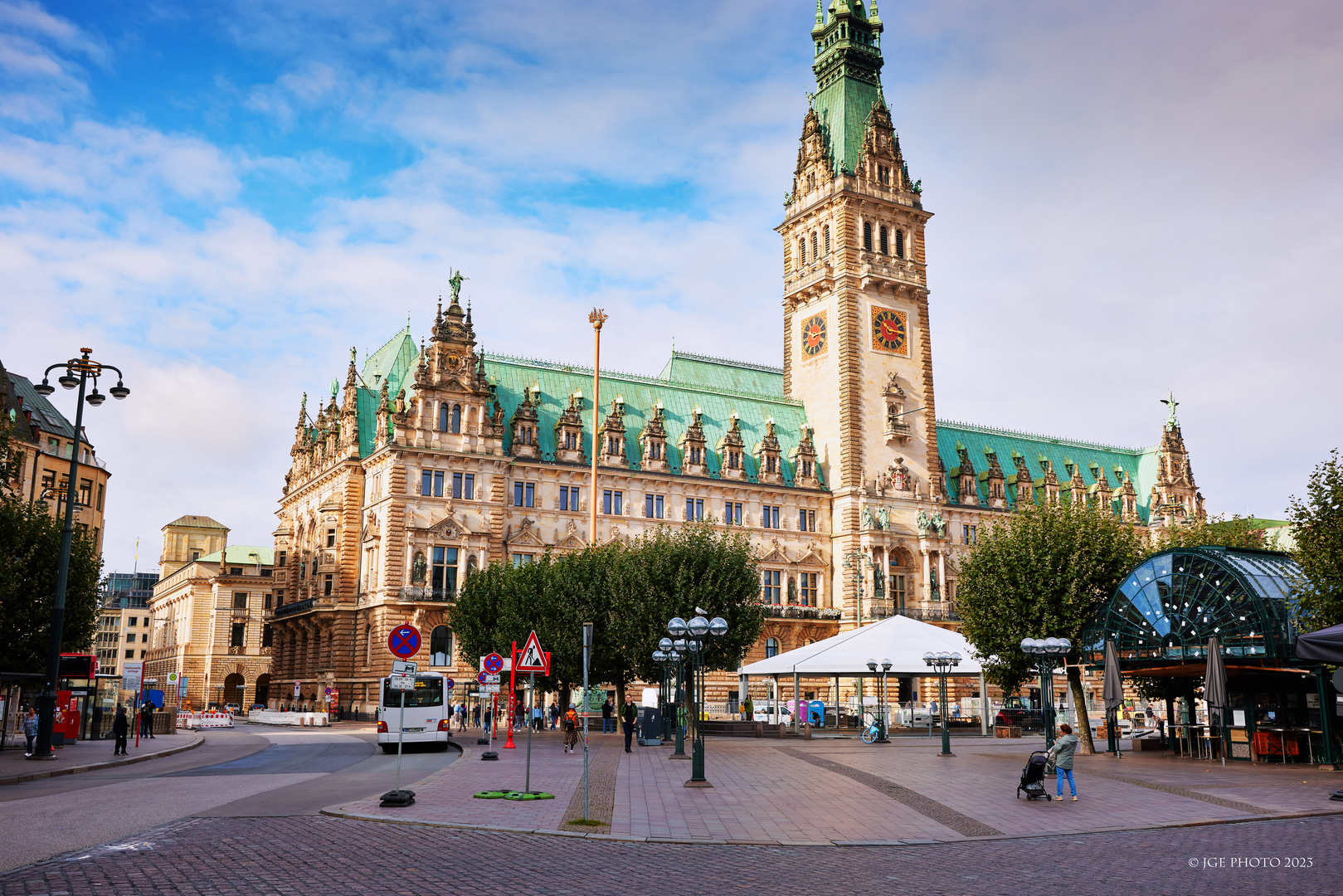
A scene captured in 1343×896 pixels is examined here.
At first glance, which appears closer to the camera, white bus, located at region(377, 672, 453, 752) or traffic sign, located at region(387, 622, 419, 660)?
traffic sign, located at region(387, 622, 419, 660)

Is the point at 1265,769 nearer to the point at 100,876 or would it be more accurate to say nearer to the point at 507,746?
the point at 507,746

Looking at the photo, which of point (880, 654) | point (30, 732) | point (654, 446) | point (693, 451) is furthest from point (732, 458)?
point (30, 732)

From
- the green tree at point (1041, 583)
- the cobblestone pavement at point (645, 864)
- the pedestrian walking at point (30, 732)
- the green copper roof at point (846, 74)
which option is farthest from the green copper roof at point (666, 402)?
the cobblestone pavement at point (645, 864)

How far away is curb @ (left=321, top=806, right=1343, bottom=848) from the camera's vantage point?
19891mm

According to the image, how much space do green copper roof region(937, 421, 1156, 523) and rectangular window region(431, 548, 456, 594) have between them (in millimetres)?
46789

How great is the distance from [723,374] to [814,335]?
35.2 feet

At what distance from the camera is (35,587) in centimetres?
4775

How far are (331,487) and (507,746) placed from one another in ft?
142

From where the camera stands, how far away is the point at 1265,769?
114ft

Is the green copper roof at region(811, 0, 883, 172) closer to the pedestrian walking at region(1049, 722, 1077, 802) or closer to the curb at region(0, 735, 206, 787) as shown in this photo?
the curb at region(0, 735, 206, 787)

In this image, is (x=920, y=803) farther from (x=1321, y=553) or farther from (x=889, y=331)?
(x=889, y=331)

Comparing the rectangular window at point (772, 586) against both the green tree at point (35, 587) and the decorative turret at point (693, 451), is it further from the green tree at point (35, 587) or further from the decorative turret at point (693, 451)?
the green tree at point (35, 587)

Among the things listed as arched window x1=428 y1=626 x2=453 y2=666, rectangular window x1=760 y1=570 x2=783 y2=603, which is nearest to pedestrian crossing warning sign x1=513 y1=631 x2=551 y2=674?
arched window x1=428 y1=626 x2=453 y2=666

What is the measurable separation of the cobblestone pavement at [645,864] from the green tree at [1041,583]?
23.5 meters
